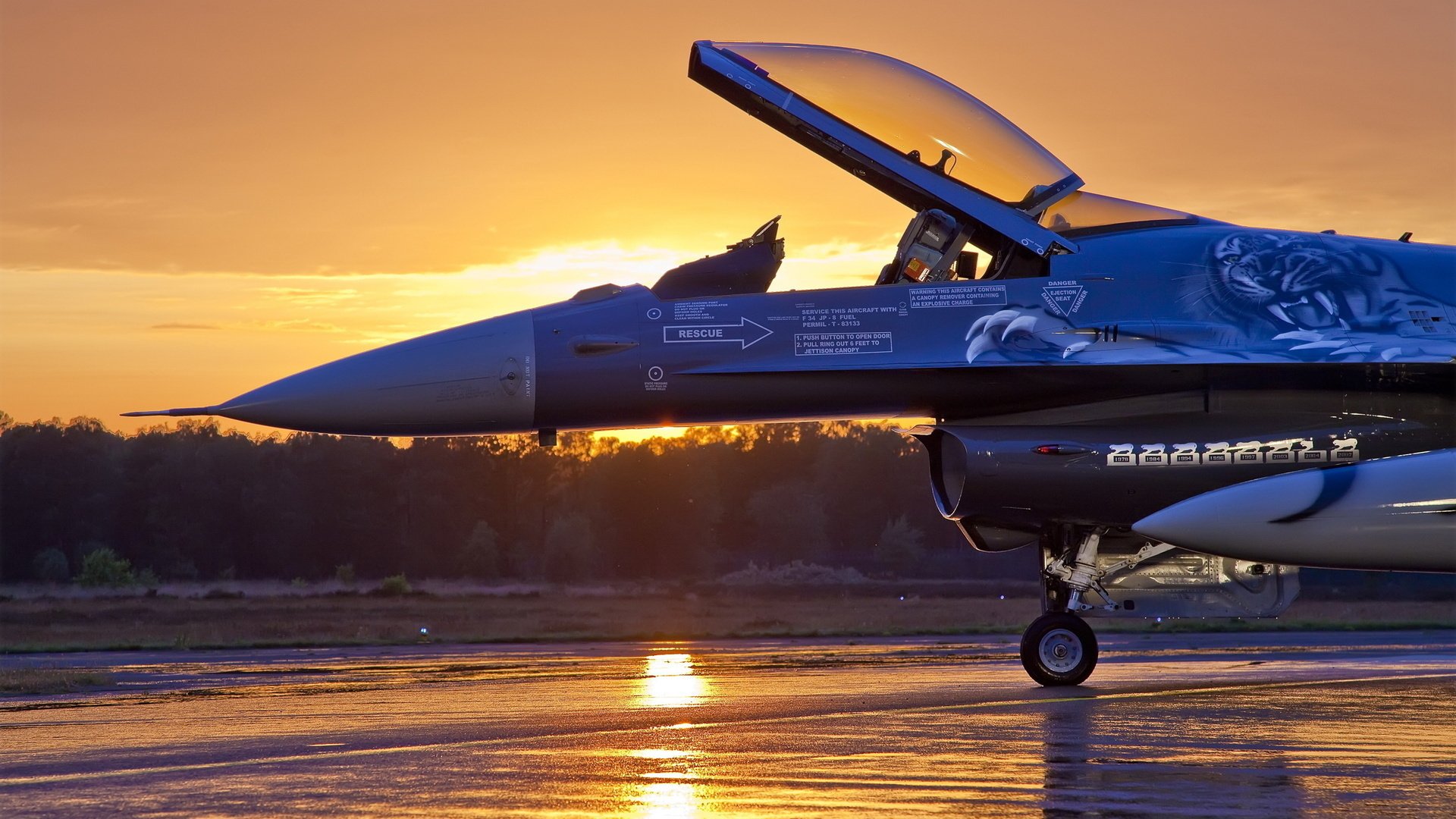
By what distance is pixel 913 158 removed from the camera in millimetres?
12688

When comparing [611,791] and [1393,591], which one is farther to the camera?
[1393,591]

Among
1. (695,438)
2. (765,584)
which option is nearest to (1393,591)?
(765,584)

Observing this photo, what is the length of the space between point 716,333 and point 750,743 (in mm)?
4204

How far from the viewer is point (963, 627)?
99.2ft

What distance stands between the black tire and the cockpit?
3199 mm

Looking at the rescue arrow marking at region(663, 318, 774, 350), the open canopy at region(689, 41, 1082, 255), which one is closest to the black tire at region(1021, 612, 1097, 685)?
the open canopy at region(689, 41, 1082, 255)

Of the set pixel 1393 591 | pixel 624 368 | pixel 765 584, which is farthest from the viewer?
pixel 765 584

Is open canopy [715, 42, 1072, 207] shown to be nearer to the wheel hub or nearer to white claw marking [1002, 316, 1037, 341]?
white claw marking [1002, 316, 1037, 341]

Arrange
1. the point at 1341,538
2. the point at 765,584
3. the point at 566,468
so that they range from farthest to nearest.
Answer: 1. the point at 566,468
2. the point at 765,584
3. the point at 1341,538

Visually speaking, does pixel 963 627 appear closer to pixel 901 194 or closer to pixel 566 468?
pixel 901 194

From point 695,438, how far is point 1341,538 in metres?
78.3

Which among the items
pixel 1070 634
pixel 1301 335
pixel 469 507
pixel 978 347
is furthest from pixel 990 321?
pixel 469 507

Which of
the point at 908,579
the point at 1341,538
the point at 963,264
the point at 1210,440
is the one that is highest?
the point at 963,264

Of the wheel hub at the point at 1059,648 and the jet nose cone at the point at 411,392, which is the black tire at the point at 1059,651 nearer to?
the wheel hub at the point at 1059,648
